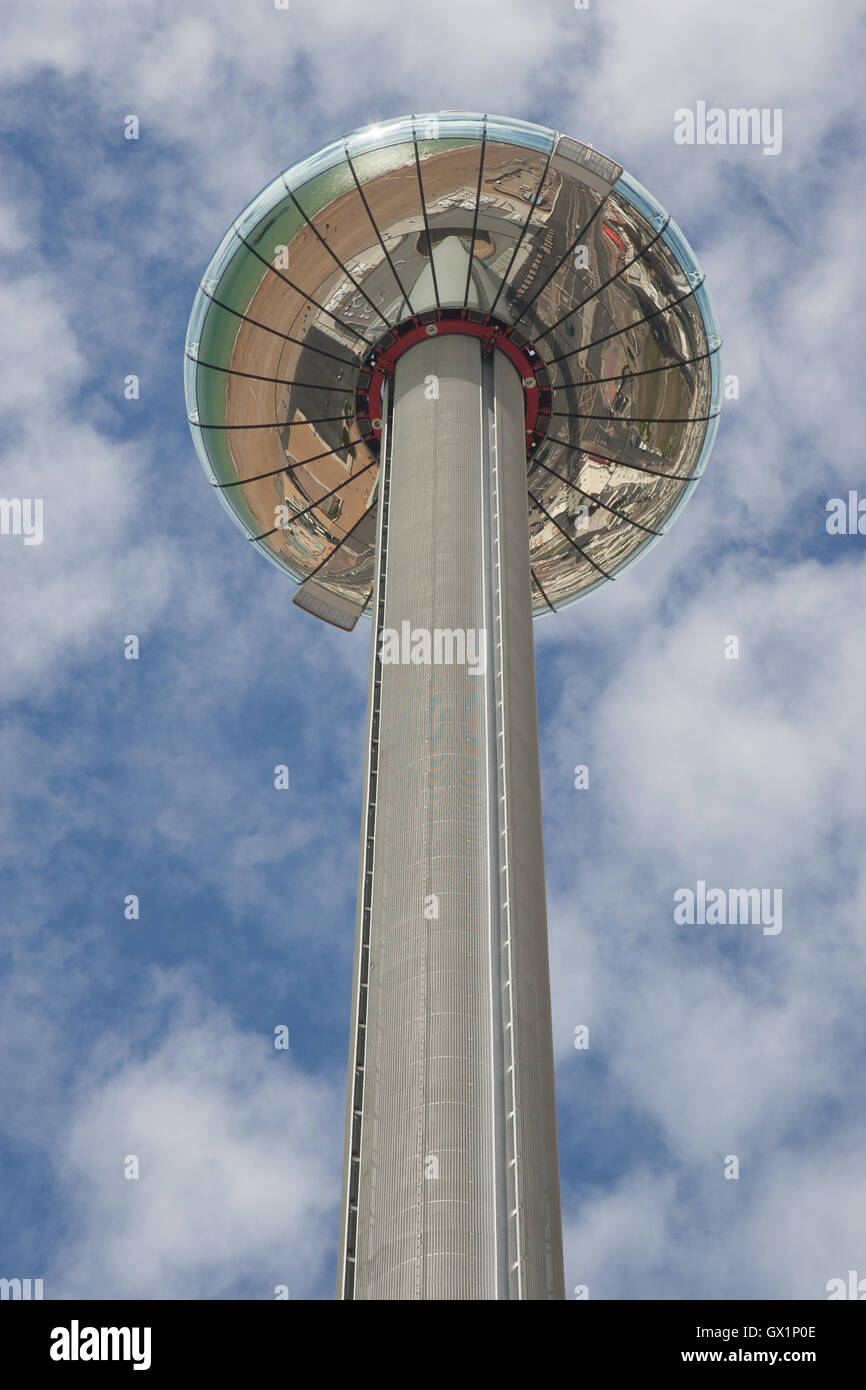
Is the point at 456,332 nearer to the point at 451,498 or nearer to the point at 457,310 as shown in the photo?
the point at 457,310

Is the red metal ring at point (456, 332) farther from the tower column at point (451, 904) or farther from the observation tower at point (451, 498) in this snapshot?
the tower column at point (451, 904)

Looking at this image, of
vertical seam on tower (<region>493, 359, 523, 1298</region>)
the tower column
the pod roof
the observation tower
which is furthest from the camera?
the pod roof

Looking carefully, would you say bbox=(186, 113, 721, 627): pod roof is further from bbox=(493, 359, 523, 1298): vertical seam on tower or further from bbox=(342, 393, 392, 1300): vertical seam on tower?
bbox=(493, 359, 523, 1298): vertical seam on tower

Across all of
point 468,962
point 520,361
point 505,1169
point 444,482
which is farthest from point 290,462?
point 505,1169

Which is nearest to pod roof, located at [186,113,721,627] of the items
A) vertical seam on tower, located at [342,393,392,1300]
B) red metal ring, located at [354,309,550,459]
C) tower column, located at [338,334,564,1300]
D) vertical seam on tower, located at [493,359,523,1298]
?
red metal ring, located at [354,309,550,459]

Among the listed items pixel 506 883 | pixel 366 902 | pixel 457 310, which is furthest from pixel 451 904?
pixel 457 310
